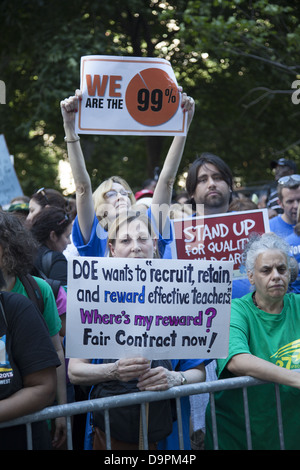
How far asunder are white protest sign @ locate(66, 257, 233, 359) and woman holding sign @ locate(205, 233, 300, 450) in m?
0.29

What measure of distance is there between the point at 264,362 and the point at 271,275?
589 mm

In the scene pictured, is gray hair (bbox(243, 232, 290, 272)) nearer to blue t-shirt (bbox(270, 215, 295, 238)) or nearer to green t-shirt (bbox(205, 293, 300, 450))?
green t-shirt (bbox(205, 293, 300, 450))

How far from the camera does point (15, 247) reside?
121 inches

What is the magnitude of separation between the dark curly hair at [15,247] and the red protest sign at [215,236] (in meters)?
1.40

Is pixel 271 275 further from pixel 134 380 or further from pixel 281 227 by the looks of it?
pixel 281 227

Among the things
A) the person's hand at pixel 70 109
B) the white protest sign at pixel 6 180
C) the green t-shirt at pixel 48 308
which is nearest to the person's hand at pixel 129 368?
the green t-shirt at pixel 48 308

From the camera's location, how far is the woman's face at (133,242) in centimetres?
312

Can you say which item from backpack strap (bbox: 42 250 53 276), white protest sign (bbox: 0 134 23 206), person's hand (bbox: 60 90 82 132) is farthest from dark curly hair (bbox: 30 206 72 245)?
white protest sign (bbox: 0 134 23 206)

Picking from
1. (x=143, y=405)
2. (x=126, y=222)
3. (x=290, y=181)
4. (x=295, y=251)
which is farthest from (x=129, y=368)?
(x=290, y=181)

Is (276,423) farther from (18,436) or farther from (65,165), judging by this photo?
(65,165)

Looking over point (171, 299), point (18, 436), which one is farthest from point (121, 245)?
point (18, 436)

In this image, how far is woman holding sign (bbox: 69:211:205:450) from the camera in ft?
9.15

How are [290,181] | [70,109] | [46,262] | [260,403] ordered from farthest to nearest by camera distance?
[290,181], [46,262], [70,109], [260,403]

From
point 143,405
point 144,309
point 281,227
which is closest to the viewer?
point 143,405
